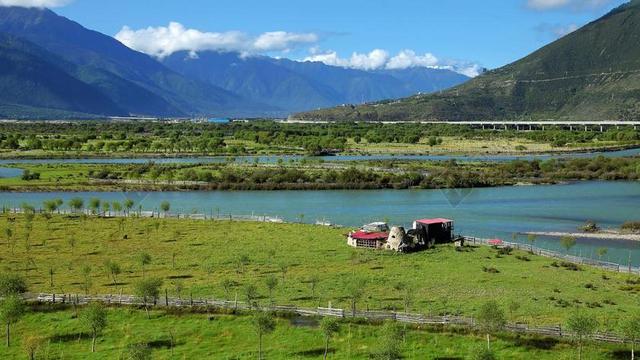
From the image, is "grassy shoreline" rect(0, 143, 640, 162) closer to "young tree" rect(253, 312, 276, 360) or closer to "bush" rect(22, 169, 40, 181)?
"bush" rect(22, 169, 40, 181)

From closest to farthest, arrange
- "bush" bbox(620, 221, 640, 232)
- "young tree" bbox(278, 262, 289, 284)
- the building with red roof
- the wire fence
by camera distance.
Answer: "young tree" bbox(278, 262, 289, 284)
the building with red roof
"bush" bbox(620, 221, 640, 232)
the wire fence

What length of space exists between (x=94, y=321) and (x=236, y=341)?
258 inches

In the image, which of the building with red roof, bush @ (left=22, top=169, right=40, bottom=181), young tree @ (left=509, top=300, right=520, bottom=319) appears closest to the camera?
young tree @ (left=509, top=300, right=520, bottom=319)

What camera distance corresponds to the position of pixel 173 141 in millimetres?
175750

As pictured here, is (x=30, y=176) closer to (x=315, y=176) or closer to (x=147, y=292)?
(x=315, y=176)

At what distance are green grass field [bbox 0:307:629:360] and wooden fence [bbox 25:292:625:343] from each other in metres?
0.65

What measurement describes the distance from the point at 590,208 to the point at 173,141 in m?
116

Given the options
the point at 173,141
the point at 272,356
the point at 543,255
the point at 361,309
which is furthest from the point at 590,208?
the point at 173,141

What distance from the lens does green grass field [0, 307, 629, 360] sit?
32.2 metres

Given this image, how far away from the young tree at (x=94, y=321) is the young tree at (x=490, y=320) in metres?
17.5

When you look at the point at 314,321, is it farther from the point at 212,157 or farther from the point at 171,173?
the point at 212,157

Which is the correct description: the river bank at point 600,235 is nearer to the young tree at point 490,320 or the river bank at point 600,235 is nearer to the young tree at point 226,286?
the young tree at point 490,320

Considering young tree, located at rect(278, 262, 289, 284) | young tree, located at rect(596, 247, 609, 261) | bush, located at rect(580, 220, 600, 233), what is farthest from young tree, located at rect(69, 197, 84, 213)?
young tree, located at rect(596, 247, 609, 261)

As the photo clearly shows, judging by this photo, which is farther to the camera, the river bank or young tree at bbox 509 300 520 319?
the river bank
